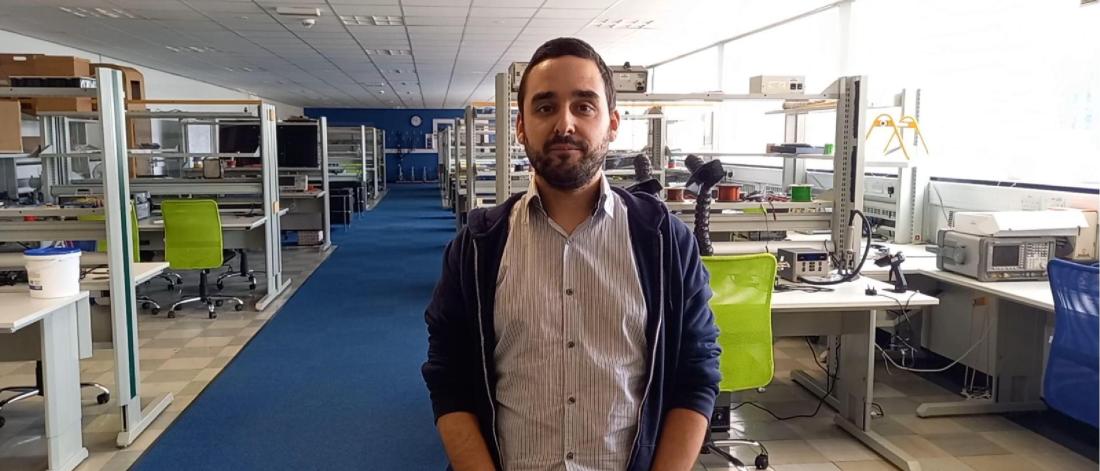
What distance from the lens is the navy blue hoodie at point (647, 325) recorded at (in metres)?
1.24

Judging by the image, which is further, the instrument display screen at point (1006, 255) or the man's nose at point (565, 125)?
the instrument display screen at point (1006, 255)

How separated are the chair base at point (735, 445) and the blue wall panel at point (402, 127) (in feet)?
68.4

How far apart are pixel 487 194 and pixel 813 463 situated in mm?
3756

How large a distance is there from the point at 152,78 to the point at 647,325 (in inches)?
509

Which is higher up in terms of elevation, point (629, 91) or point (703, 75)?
point (703, 75)

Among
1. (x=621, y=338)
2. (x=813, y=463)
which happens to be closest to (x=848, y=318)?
(x=813, y=463)

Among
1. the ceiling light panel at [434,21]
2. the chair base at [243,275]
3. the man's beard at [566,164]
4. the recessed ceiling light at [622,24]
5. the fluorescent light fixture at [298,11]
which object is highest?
the recessed ceiling light at [622,24]

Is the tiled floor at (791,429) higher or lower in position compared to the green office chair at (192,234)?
lower

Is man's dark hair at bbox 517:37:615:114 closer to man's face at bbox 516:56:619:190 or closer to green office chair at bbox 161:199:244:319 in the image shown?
man's face at bbox 516:56:619:190

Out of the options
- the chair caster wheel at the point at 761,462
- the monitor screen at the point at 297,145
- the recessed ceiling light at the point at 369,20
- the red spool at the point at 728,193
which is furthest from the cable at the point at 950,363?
the monitor screen at the point at 297,145

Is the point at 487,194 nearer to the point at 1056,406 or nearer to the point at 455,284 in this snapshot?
the point at 1056,406

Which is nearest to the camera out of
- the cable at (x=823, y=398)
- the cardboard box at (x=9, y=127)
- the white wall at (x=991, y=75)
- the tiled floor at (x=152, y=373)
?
the tiled floor at (x=152, y=373)

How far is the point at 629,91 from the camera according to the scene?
3555 millimetres

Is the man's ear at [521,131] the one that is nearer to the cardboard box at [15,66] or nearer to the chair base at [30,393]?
the chair base at [30,393]
